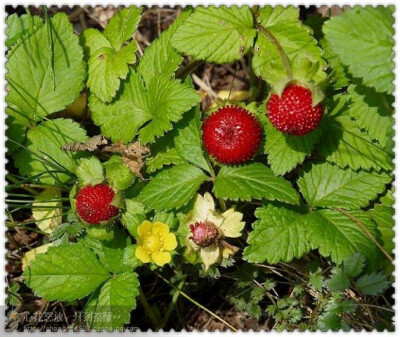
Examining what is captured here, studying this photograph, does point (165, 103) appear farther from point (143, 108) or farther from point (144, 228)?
point (144, 228)

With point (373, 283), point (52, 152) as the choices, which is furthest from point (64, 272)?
point (373, 283)

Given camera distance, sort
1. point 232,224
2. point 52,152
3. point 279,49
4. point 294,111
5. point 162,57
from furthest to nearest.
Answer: point 52,152
point 162,57
point 232,224
point 279,49
point 294,111

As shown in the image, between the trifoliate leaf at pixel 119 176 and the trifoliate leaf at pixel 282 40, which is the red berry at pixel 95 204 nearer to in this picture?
the trifoliate leaf at pixel 119 176

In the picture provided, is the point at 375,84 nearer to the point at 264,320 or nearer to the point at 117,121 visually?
the point at 117,121

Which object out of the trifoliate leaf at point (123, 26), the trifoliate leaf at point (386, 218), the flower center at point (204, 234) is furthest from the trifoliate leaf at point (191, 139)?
the trifoliate leaf at point (386, 218)

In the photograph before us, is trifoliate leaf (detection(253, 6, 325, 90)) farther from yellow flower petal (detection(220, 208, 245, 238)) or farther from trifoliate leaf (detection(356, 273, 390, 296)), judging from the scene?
trifoliate leaf (detection(356, 273, 390, 296))
